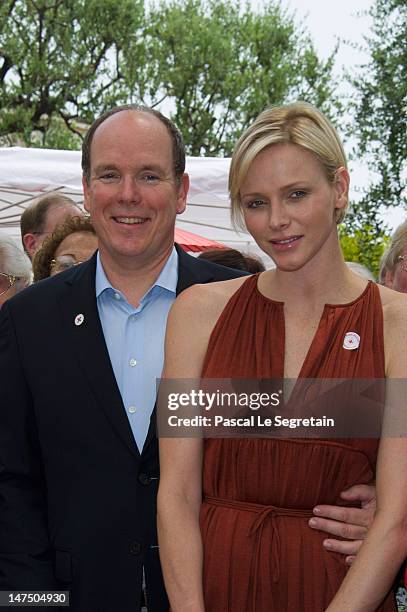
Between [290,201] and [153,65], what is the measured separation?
29.4m

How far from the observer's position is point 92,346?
326cm

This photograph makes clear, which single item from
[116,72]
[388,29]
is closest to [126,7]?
[116,72]

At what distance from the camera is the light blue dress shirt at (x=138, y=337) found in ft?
10.6

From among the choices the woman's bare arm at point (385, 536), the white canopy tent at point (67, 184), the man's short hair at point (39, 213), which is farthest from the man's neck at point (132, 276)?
the white canopy tent at point (67, 184)

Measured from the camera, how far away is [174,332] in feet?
9.51

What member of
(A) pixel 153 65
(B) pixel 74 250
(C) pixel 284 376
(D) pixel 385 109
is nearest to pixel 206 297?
(C) pixel 284 376

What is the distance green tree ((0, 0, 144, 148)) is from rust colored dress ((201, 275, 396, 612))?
84.7ft

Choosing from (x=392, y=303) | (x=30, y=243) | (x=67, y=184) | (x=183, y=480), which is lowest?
(x=183, y=480)

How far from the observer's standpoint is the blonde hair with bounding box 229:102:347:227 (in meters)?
2.82

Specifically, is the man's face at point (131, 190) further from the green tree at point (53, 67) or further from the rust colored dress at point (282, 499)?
the green tree at point (53, 67)

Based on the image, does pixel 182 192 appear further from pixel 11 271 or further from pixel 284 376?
pixel 11 271

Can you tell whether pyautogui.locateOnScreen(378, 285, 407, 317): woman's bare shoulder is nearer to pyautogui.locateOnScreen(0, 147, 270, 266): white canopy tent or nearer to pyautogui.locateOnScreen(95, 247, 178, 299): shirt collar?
pyautogui.locateOnScreen(95, 247, 178, 299): shirt collar

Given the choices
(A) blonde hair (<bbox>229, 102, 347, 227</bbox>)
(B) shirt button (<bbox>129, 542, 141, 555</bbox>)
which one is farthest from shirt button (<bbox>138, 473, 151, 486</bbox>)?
(A) blonde hair (<bbox>229, 102, 347, 227</bbox>)

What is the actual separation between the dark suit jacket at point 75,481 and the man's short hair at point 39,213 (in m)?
3.19
